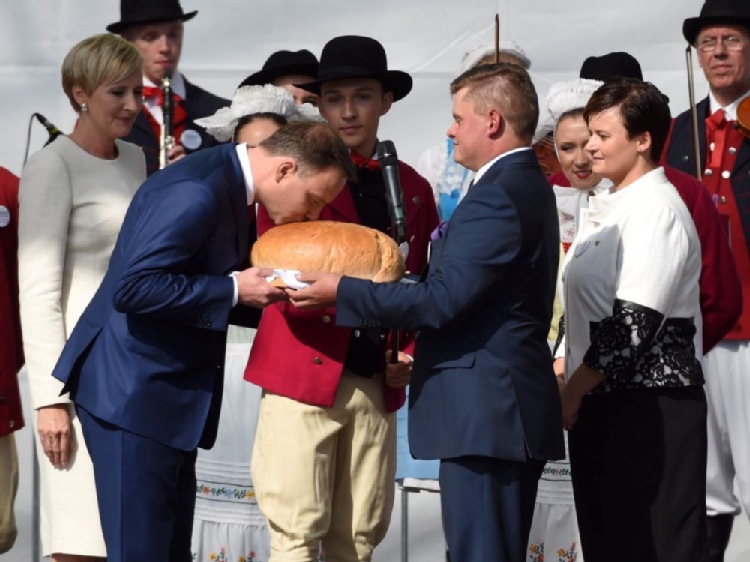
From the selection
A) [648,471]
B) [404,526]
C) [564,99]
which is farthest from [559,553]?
[564,99]

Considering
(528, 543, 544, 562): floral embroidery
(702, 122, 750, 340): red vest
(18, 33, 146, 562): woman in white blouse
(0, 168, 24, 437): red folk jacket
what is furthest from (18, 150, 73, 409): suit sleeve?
(702, 122, 750, 340): red vest

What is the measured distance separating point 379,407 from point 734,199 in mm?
1882

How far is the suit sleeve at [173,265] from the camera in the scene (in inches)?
165

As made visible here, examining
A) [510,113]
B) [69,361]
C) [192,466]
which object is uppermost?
[510,113]

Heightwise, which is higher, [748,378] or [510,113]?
[510,113]

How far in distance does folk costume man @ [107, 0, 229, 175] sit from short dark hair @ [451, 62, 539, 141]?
201 cm

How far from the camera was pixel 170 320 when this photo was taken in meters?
4.34

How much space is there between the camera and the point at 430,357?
4.28 m

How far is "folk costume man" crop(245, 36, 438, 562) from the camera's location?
4.64 m

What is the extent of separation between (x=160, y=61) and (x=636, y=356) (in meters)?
2.72

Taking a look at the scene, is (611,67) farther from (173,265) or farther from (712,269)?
(173,265)

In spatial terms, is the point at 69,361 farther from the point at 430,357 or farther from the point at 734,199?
the point at 734,199

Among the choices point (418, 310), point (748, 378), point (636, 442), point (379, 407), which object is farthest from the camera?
point (748, 378)

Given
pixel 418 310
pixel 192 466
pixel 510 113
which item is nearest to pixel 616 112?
pixel 510 113
